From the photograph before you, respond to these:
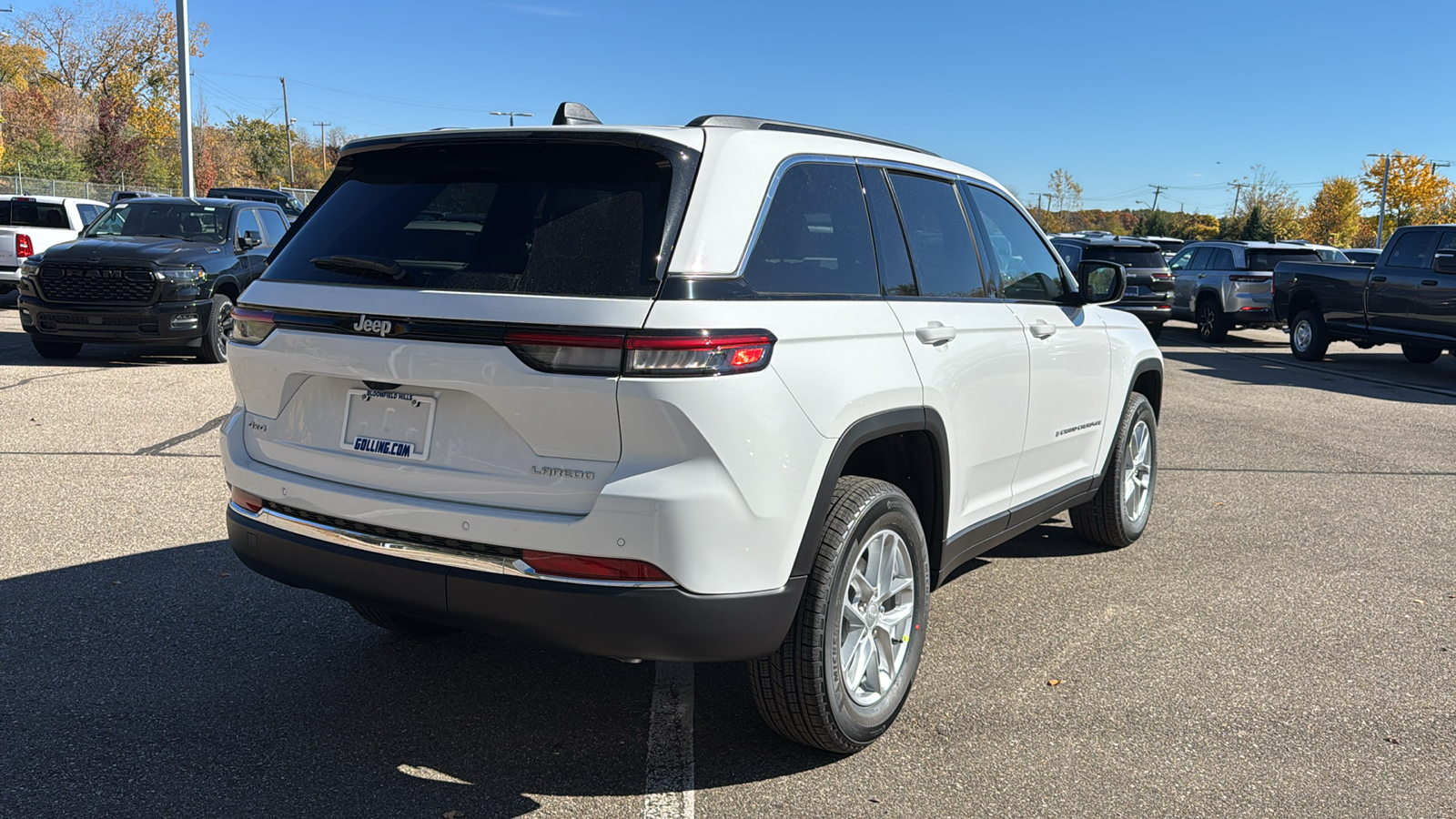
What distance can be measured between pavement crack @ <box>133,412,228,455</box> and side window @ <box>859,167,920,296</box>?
497cm

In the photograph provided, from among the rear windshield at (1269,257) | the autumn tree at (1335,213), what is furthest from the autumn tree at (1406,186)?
the rear windshield at (1269,257)

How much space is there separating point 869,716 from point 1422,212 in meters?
79.3

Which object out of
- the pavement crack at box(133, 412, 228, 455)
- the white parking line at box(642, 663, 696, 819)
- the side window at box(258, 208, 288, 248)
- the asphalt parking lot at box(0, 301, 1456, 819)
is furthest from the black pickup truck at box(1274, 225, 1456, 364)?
the side window at box(258, 208, 288, 248)

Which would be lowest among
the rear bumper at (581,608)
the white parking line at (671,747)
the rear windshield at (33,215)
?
the white parking line at (671,747)

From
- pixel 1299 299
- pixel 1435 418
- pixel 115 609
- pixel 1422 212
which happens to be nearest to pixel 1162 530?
pixel 115 609


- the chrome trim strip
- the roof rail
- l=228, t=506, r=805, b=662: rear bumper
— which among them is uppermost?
the roof rail

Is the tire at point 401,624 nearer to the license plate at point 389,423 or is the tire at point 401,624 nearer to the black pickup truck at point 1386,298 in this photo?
the license plate at point 389,423

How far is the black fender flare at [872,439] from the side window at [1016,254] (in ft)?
3.29

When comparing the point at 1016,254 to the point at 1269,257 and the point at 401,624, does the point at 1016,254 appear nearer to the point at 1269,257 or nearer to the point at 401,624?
the point at 401,624

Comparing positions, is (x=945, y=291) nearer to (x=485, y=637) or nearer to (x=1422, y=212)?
(x=485, y=637)

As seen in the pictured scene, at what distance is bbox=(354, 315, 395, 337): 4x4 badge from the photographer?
305 cm

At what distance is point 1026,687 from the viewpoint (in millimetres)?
4035

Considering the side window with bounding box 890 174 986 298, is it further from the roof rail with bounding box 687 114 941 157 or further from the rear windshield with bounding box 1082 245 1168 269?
the rear windshield with bounding box 1082 245 1168 269

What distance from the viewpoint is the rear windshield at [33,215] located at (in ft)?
55.2
